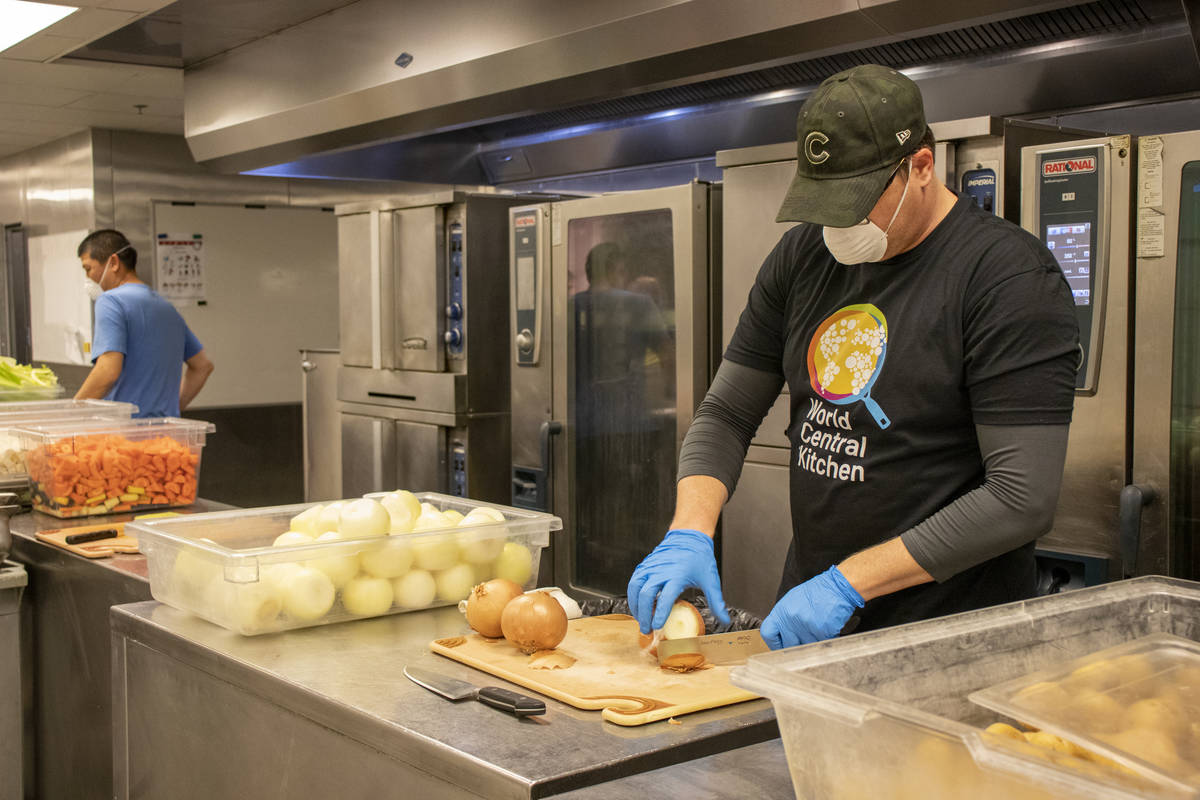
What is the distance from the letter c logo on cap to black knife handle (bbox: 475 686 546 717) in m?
0.84

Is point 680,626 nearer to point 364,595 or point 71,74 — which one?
point 364,595

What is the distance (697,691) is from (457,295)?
3503mm

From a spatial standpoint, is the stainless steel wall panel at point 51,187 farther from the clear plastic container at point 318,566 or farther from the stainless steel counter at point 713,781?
the stainless steel counter at point 713,781

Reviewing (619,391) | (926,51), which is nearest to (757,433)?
(619,391)

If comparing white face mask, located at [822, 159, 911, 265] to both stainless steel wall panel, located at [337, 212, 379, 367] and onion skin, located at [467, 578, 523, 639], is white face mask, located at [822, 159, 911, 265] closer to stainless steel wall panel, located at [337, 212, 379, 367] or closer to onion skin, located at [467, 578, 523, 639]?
onion skin, located at [467, 578, 523, 639]

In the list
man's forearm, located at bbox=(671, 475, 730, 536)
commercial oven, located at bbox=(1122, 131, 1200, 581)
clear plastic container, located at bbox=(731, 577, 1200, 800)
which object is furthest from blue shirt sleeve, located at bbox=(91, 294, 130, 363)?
clear plastic container, located at bbox=(731, 577, 1200, 800)

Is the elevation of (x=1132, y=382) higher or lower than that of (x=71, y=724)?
higher

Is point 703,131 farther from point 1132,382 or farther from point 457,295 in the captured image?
point 1132,382

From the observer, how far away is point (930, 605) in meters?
1.72

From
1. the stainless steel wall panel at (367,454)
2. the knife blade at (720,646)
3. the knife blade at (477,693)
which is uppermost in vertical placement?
the knife blade at (720,646)

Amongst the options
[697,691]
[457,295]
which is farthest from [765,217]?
[697,691]

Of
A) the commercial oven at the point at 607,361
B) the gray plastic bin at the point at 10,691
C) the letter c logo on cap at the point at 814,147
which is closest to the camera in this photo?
the letter c logo on cap at the point at 814,147

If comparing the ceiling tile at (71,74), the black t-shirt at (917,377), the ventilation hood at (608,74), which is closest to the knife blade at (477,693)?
the black t-shirt at (917,377)

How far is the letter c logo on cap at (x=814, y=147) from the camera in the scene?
5.33ft
